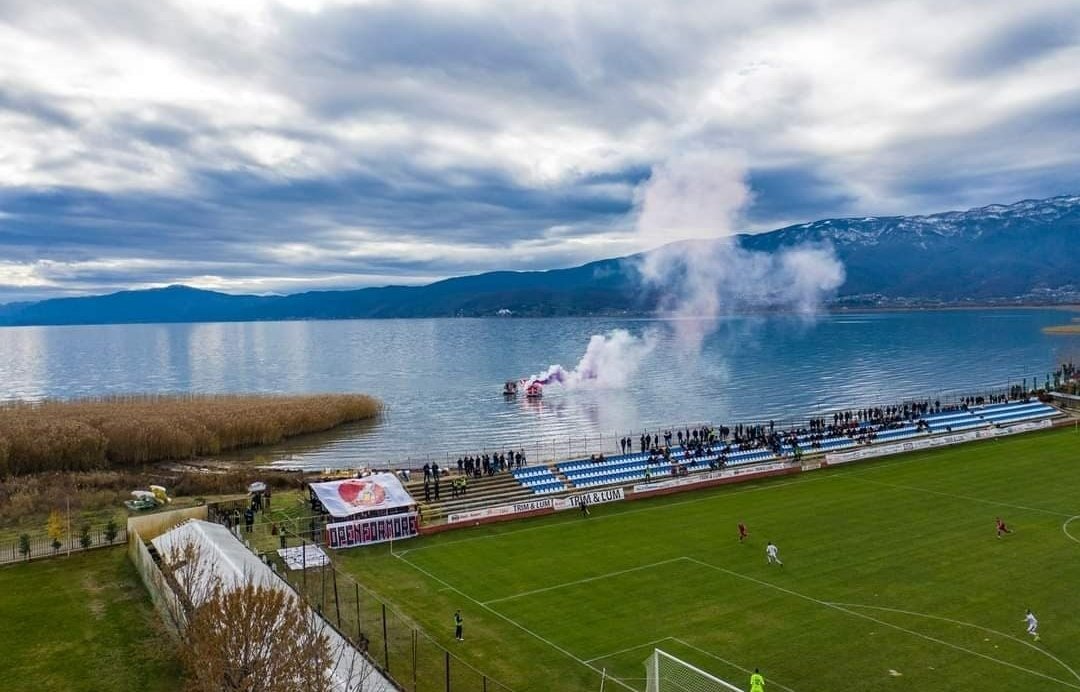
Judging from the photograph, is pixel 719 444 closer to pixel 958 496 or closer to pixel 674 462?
pixel 674 462

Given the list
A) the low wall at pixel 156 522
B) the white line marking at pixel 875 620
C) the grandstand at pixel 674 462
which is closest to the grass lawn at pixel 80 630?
the low wall at pixel 156 522

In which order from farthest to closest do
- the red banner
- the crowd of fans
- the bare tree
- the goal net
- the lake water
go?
the lake water
the crowd of fans
the red banner
the goal net
the bare tree

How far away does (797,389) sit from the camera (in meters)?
121

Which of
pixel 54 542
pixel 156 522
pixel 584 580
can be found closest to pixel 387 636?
pixel 584 580

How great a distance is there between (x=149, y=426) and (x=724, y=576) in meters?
60.0

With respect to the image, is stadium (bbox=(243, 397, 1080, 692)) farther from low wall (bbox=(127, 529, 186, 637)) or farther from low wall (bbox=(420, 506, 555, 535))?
low wall (bbox=(127, 529, 186, 637))

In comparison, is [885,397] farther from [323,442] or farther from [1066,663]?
[1066,663]

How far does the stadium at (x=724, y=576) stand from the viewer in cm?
2703

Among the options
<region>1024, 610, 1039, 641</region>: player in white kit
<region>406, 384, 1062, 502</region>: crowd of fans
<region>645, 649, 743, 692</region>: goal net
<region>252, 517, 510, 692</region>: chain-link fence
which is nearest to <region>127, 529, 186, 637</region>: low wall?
<region>252, 517, 510, 692</region>: chain-link fence

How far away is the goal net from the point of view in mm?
24000

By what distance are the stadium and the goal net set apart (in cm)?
7

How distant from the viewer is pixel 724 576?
36.6 metres

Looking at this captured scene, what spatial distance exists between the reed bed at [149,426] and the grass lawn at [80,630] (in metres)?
29.5

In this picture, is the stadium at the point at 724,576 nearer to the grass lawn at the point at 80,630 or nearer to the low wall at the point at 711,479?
the low wall at the point at 711,479
